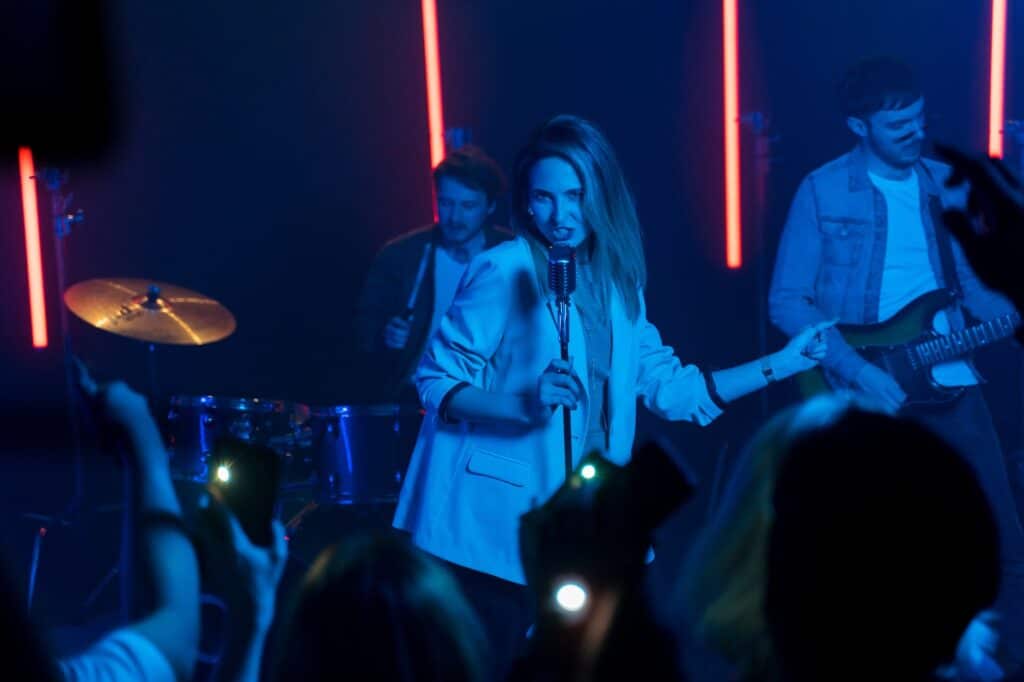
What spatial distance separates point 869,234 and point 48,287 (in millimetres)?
3959

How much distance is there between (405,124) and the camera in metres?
5.69

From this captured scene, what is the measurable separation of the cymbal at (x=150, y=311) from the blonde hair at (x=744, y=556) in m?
3.86

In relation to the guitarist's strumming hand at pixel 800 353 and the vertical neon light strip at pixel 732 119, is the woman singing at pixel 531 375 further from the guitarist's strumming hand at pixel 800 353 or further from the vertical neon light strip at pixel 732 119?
the vertical neon light strip at pixel 732 119

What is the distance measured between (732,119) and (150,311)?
2.72 m

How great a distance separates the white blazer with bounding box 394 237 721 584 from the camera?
3.00 m

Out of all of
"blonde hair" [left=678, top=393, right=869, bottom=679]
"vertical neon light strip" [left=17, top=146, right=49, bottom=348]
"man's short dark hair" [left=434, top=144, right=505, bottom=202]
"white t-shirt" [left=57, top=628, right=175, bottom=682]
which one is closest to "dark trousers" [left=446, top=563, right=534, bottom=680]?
"blonde hair" [left=678, top=393, right=869, bottom=679]

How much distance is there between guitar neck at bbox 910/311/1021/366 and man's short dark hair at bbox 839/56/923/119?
0.95 m

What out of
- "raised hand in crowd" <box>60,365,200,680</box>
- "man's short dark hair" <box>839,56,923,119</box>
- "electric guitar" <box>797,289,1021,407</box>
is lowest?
"electric guitar" <box>797,289,1021,407</box>

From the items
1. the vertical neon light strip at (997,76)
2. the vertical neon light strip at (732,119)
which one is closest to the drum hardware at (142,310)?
the vertical neon light strip at (732,119)

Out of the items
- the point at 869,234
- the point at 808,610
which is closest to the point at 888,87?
the point at 869,234

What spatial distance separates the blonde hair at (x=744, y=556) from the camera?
4.68ft

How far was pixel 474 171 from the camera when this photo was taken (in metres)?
5.02

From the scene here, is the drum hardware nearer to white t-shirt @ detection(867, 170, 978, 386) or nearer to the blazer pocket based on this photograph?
the blazer pocket

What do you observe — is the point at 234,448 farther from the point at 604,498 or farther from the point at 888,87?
the point at 888,87
